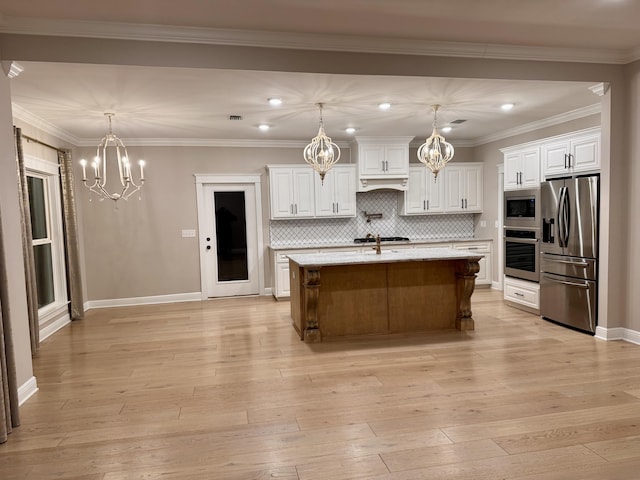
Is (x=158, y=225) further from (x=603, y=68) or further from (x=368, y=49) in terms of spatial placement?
(x=603, y=68)

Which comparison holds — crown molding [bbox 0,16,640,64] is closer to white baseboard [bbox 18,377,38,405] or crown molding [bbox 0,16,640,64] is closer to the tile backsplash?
white baseboard [bbox 18,377,38,405]

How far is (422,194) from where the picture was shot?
23.8 ft

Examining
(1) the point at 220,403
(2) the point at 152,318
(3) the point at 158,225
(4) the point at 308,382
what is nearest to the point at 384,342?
(4) the point at 308,382

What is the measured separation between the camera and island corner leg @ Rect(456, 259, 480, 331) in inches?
180

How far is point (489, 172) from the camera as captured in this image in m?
7.25

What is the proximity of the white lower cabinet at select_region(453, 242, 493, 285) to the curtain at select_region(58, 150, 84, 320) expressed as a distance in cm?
586

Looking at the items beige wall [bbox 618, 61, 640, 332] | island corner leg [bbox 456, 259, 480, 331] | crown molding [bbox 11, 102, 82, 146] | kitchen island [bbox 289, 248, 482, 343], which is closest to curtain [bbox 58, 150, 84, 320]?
crown molding [bbox 11, 102, 82, 146]

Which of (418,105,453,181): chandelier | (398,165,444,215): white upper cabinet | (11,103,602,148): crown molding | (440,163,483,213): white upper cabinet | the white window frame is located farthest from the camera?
(440,163,483,213): white upper cabinet

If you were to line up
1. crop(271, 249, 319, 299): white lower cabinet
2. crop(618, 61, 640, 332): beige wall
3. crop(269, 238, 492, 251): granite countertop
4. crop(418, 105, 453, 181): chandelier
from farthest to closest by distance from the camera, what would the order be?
1. crop(269, 238, 492, 251): granite countertop
2. crop(271, 249, 319, 299): white lower cabinet
3. crop(418, 105, 453, 181): chandelier
4. crop(618, 61, 640, 332): beige wall

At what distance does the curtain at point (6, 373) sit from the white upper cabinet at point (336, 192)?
4721 mm

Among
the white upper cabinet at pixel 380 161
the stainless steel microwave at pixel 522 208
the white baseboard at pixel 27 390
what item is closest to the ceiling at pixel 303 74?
the stainless steel microwave at pixel 522 208

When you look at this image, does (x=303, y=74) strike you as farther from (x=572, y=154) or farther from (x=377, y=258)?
(x=572, y=154)

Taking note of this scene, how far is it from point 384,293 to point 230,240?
335 centimetres

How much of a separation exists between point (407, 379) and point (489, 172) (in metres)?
4.97
